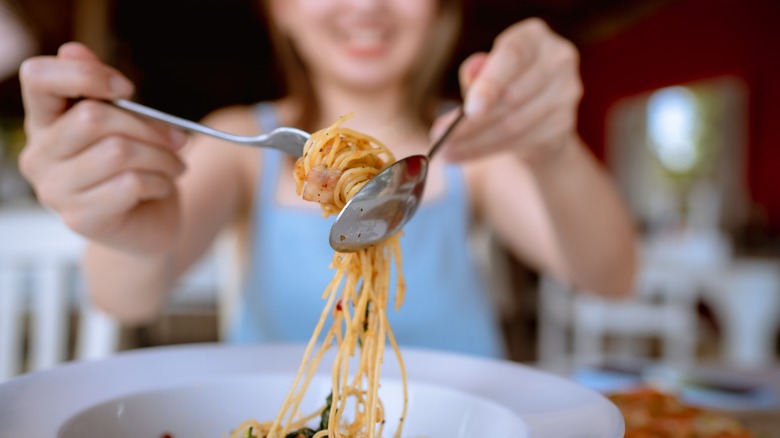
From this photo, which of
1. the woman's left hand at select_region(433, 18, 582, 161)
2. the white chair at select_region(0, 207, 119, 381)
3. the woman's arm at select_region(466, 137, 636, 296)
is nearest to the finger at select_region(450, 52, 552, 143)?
the woman's left hand at select_region(433, 18, 582, 161)

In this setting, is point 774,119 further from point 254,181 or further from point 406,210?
point 406,210

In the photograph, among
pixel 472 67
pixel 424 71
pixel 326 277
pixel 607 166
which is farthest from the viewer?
pixel 607 166

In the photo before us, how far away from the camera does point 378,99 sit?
1.49 meters

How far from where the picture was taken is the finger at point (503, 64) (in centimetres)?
67

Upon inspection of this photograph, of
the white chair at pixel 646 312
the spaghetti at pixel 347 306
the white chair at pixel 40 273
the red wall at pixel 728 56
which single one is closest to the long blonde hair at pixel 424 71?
the white chair at pixel 40 273

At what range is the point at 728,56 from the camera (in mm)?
5930

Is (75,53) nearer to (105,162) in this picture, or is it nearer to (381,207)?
(105,162)

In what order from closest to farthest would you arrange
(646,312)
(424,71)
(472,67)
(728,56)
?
(472,67) → (424,71) → (646,312) → (728,56)

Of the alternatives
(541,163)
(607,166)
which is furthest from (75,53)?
(607,166)

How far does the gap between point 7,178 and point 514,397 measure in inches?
247

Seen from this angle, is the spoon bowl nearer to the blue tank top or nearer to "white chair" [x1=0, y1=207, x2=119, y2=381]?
the blue tank top

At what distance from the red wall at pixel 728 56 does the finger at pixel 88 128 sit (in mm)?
5927

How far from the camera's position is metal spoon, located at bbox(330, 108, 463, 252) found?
1.70 ft

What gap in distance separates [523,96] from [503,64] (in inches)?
3.0
